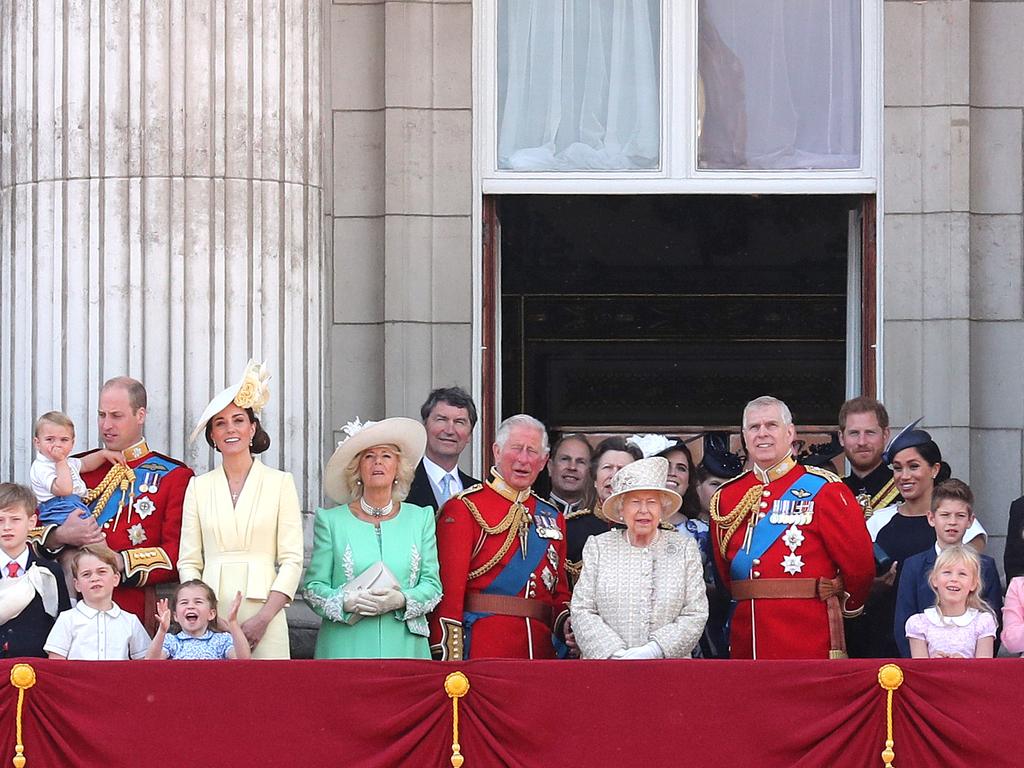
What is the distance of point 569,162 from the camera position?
10312 millimetres

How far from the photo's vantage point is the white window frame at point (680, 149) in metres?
10.3

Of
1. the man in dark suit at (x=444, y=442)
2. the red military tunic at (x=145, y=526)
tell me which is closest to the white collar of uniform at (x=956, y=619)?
the man in dark suit at (x=444, y=442)

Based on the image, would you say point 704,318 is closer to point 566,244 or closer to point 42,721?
point 566,244

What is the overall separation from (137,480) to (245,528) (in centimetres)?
60

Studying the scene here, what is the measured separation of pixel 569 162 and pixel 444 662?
375 centimetres

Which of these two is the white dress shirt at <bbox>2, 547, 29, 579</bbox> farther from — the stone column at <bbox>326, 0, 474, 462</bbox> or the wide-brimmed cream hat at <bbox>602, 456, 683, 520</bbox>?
the stone column at <bbox>326, 0, 474, 462</bbox>

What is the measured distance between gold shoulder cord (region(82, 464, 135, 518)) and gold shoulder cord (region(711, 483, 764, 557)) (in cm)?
233

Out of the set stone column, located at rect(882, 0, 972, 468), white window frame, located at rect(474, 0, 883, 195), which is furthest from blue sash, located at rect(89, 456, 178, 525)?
stone column, located at rect(882, 0, 972, 468)

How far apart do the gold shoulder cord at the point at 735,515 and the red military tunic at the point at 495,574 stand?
2.05 feet

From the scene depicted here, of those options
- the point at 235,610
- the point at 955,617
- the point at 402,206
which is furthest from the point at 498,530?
the point at 402,206

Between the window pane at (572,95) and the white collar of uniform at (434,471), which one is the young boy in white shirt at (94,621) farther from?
the window pane at (572,95)

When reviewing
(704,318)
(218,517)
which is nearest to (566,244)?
(704,318)

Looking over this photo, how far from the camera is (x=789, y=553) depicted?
26.3 ft

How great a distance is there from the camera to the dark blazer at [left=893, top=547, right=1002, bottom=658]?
7809mm
